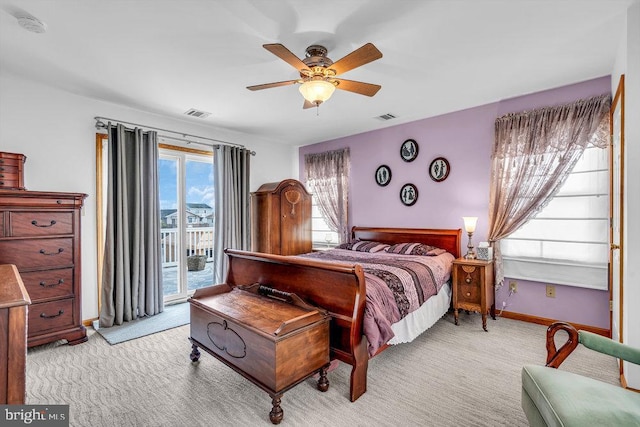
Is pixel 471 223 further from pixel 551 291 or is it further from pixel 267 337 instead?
pixel 267 337

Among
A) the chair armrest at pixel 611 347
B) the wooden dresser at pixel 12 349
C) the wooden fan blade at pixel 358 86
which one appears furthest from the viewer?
the wooden fan blade at pixel 358 86

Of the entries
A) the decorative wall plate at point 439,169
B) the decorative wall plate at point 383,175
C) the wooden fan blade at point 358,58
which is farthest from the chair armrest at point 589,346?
the decorative wall plate at point 383,175

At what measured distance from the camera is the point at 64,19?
83.4 inches

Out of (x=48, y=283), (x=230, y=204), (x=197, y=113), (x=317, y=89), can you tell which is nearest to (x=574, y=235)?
(x=317, y=89)

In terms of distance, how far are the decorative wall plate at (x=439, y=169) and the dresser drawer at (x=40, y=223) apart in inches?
167

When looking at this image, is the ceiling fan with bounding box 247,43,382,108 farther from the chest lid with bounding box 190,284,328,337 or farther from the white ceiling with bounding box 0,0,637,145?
the chest lid with bounding box 190,284,328,337

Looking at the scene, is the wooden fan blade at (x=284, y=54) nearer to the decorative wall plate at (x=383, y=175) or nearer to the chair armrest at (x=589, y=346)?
the chair armrest at (x=589, y=346)

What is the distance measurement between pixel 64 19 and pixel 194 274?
3.95 metres

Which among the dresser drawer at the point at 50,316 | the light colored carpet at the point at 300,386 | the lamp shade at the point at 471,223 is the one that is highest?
the lamp shade at the point at 471,223

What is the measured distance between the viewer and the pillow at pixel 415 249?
381cm

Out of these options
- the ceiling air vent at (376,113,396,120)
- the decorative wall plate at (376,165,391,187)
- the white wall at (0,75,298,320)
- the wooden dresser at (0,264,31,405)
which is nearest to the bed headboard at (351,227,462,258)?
the decorative wall plate at (376,165,391,187)

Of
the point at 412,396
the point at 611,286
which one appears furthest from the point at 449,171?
the point at 412,396

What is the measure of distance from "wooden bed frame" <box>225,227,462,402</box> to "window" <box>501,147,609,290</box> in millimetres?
2534

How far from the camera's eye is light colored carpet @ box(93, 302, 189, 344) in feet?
10.5
